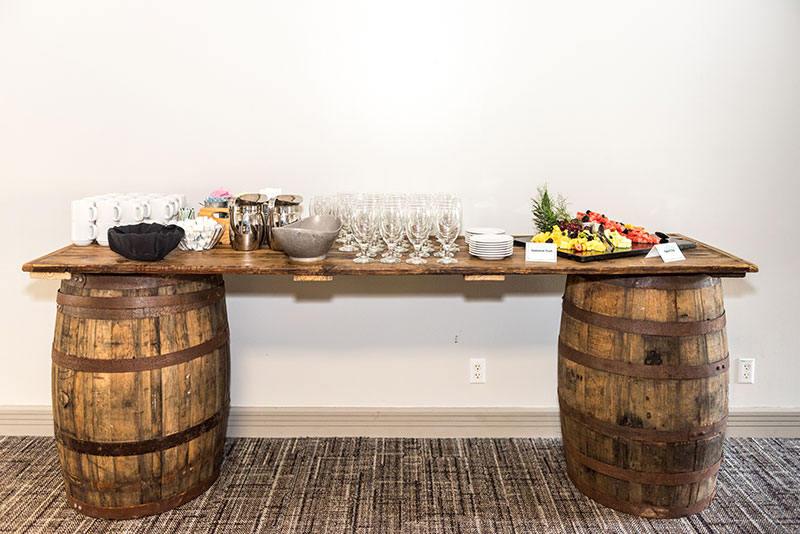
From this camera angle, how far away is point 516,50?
2.68 m

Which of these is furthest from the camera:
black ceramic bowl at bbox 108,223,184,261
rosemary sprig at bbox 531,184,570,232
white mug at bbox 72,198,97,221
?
rosemary sprig at bbox 531,184,570,232

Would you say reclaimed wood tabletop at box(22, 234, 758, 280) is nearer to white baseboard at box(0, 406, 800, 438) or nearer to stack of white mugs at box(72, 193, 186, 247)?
stack of white mugs at box(72, 193, 186, 247)

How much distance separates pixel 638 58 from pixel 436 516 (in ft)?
6.08

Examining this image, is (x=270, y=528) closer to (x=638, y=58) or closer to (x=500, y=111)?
(x=500, y=111)

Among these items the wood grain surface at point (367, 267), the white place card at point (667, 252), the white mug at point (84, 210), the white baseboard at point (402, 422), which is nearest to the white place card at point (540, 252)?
the wood grain surface at point (367, 267)

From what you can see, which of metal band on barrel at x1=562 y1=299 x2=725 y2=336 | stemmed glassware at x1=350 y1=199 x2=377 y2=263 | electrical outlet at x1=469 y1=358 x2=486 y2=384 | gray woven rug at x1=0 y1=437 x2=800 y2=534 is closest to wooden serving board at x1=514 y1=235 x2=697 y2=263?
metal band on barrel at x1=562 y1=299 x2=725 y2=336

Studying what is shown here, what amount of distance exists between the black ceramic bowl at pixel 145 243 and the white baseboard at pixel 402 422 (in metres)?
0.98

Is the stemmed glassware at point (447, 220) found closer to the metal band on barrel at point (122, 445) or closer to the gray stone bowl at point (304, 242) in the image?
the gray stone bowl at point (304, 242)

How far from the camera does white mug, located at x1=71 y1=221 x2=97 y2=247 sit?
7.91 feet

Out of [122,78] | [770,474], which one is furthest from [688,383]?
[122,78]

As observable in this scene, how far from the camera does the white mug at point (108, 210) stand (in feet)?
7.88

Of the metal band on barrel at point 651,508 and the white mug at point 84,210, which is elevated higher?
the white mug at point 84,210

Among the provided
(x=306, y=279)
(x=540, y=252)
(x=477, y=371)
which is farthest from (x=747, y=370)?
(x=306, y=279)

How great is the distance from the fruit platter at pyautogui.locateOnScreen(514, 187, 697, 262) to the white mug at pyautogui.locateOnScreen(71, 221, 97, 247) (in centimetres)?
150
